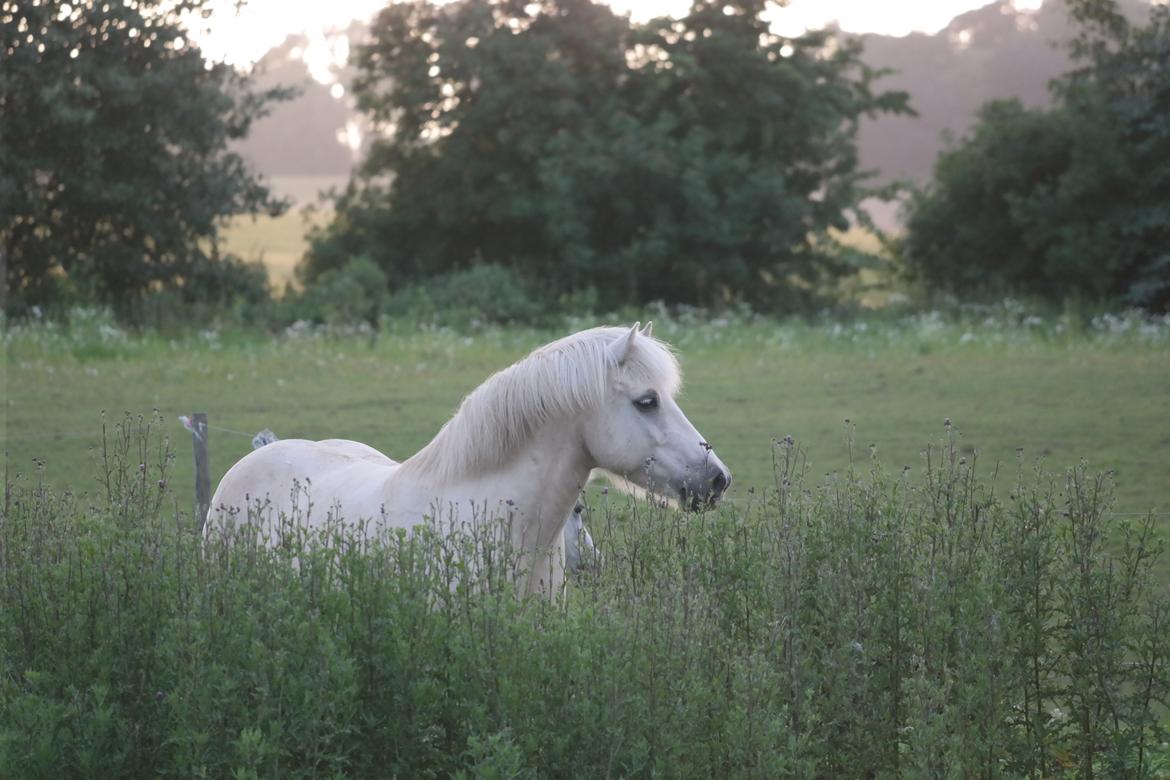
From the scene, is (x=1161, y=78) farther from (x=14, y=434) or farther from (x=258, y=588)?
(x=258, y=588)

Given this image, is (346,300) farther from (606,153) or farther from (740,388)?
(740,388)

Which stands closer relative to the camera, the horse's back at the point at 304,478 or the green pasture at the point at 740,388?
the horse's back at the point at 304,478

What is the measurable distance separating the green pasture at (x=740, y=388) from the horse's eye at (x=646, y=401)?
621cm

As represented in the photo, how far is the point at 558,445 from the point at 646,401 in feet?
1.25

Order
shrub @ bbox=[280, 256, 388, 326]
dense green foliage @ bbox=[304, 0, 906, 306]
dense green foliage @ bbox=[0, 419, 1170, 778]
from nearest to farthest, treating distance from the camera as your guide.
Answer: dense green foliage @ bbox=[0, 419, 1170, 778] < shrub @ bbox=[280, 256, 388, 326] < dense green foliage @ bbox=[304, 0, 906, 306]

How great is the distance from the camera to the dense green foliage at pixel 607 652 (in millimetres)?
4027

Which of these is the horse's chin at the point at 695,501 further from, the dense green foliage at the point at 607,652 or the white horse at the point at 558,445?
the dense green foliage at the point at 607,652

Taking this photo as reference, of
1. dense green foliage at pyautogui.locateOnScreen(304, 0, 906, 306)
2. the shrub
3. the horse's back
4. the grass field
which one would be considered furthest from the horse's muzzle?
dense green foliage at pyautogui.locateOnScreen(304, 0, 906, 306)

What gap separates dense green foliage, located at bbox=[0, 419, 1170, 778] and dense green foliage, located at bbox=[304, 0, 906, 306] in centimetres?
2348

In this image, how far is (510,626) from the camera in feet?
13.5

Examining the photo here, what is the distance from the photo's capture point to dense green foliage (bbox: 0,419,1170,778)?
4.03 meters

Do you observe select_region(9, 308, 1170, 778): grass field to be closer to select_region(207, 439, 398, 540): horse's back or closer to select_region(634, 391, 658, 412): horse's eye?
select_region(634, 391, 658, 412): horse's eye

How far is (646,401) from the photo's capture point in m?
5.13

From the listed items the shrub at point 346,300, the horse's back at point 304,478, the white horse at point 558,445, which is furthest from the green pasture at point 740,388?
the white horse at point 558,445
